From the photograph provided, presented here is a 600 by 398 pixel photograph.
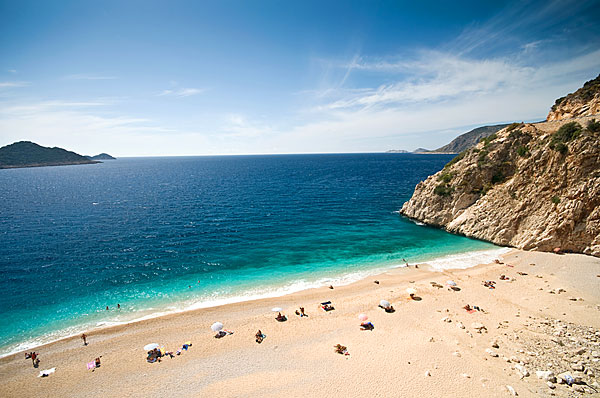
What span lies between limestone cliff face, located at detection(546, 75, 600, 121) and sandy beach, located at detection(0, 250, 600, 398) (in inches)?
1307

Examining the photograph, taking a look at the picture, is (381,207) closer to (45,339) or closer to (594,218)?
(594,218)

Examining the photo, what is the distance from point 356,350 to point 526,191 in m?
36.2

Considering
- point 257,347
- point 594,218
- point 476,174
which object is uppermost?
point 476,174

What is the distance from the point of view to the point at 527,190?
124 feet

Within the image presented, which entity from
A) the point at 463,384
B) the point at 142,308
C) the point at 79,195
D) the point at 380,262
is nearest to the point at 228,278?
the point at 142,308

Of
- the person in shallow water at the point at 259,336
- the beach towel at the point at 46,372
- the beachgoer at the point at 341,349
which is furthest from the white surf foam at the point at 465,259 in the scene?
the beach towel at the point at 46,372

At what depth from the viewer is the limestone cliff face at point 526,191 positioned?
107ft

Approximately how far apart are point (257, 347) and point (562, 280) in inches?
1265

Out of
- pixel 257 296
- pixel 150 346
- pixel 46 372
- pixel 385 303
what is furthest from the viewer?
pixel 257 296

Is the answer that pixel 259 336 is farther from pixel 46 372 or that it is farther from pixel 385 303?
pixel 46 372

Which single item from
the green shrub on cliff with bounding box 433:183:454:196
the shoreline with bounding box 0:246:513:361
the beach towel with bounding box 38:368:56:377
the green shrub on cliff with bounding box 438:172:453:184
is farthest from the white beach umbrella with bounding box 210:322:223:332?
the green shrub on cliff with bounding box 438:172:453:184

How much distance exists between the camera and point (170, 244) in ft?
135

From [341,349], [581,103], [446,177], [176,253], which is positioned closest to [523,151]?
[446,177]

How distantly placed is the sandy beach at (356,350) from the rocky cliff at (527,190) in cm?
864
